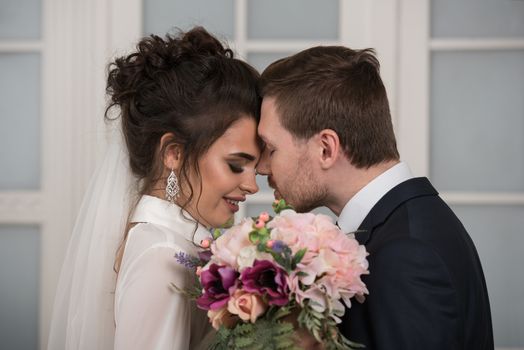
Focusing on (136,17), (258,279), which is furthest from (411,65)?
(258,279)

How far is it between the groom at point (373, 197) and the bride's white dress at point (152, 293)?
1.50ft

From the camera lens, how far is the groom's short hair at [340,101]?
240 centimetres

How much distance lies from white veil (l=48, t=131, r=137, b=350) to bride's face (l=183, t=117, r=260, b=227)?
9.2 inches

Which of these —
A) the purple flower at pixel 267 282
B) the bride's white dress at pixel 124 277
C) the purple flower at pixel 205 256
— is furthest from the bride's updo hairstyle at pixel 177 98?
the purple flower at pixel 267 282

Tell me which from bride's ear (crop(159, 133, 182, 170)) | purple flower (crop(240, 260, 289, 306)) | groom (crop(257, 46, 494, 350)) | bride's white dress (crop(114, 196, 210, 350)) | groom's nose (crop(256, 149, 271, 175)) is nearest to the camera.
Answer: purple flower (crop(240, 260, 289, 306))

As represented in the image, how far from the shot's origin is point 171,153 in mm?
2449

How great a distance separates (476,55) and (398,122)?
0.55 m

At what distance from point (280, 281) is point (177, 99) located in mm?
785

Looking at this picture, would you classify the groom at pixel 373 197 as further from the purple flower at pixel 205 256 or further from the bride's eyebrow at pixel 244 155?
the purple flower at pixel 205 256

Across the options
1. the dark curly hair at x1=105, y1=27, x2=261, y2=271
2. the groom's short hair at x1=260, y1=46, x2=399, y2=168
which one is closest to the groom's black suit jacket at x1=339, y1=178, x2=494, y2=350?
the groom's short hair at x1=260, y1=46, x2=399, y2=168

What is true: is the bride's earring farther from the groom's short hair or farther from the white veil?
the groom's short hair

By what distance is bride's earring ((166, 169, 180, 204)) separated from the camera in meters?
2.42

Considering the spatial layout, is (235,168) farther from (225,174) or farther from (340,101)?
(340,101)

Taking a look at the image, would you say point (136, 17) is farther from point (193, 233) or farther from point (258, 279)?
point (258, 279)
